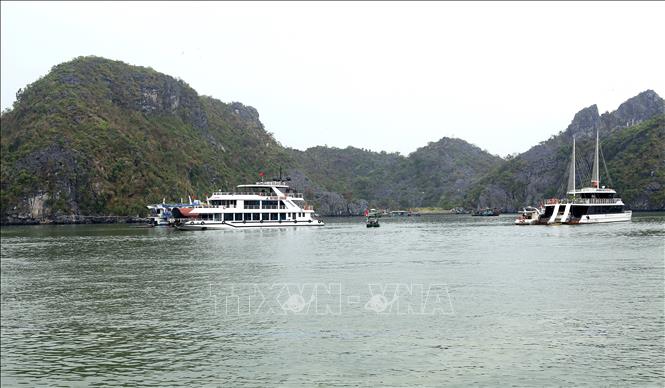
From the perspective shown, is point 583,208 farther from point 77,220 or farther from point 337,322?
point 77,220

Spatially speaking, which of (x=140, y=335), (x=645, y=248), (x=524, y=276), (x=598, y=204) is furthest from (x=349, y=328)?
(x=598, y=204)

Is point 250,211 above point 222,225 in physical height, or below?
above

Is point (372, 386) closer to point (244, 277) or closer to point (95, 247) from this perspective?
point (244, 277)

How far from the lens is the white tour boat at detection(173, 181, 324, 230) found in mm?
109562

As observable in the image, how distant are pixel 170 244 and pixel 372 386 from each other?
61640 mm

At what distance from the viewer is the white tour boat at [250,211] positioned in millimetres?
109562

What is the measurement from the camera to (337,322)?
29672 millimetres

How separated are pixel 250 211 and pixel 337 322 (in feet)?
274

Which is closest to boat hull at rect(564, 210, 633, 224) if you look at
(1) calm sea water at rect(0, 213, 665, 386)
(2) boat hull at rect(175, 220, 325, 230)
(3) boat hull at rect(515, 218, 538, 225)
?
(3) boat hull at rect(515, 218, 538, 225)

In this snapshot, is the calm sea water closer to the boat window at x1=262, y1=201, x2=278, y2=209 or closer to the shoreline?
the boat window at x1=262, y1=201, x2=278, y2=209

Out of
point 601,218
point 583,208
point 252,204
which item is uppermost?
point 252,204

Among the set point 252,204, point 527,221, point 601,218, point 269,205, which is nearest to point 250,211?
point 252,204

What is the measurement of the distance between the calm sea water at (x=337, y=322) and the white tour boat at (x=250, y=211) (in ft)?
176

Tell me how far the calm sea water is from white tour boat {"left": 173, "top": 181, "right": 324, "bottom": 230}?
5356 centimetres
